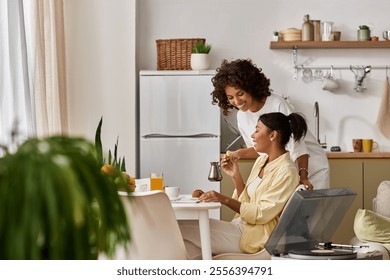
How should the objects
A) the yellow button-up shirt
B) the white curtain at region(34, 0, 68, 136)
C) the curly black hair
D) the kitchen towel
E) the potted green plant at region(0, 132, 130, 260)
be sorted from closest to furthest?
the potted green plant at region(0, 132, 130, 260) < the yellow button-up shirt < the curly black hair < the white curtain at region(34, 0, 68, 136) < the kitchen towel

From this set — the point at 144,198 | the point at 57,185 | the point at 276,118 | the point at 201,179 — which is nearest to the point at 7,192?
the point at 57,185

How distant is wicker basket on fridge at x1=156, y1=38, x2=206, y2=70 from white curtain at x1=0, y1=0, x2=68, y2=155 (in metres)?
0.79

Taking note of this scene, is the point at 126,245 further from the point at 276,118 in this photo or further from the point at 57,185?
the point at 276,118

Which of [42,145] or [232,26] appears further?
[232,26]

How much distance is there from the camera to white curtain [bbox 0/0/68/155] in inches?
165

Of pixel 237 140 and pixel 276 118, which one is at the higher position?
pixel 276 118

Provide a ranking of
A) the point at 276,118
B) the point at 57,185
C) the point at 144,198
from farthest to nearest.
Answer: the point at 276,118, the point at 144,198, the point at 57,185

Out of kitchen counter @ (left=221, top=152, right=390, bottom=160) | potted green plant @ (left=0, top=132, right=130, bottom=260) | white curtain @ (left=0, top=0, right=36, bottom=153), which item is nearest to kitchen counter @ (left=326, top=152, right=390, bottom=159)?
kitchen counter @ (left=221, top=152, right=390, bottom=160)

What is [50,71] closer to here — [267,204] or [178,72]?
[178,72]

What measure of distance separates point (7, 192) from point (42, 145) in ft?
0.13

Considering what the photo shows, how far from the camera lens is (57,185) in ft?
1.68

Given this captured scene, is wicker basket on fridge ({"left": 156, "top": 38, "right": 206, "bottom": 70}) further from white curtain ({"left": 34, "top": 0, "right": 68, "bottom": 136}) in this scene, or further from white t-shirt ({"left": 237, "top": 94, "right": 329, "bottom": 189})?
white t-shirt ({"left": 237, "top": 94, "right": 329, "bottom": 189})
